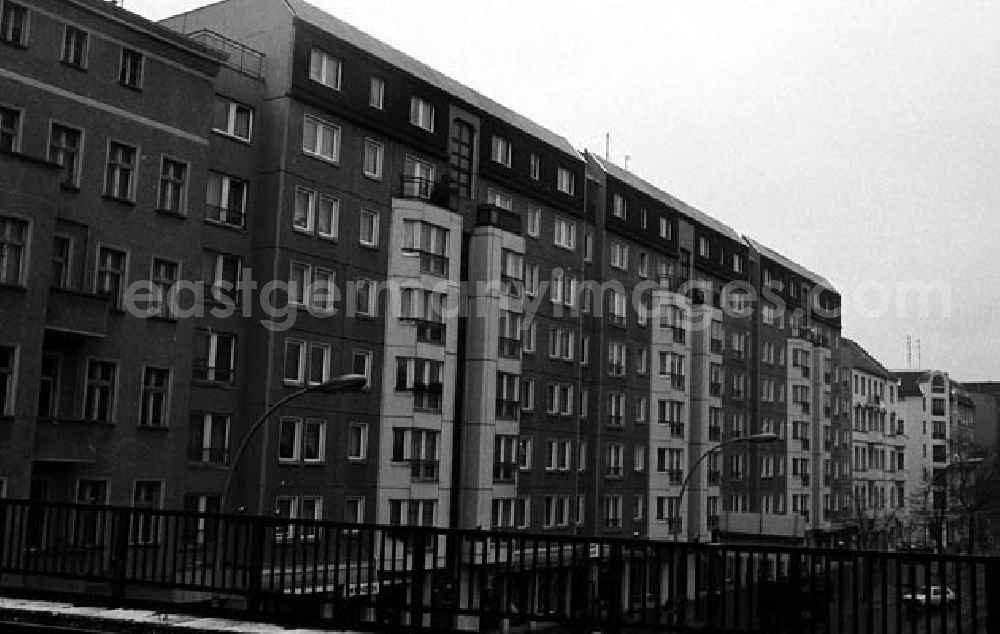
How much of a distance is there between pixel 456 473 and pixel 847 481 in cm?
6374

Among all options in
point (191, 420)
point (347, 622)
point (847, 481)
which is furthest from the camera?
point (847, 481)

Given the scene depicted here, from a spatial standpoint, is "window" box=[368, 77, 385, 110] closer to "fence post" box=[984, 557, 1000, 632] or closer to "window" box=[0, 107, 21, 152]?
"window" box=[0, 107, 21, 152]

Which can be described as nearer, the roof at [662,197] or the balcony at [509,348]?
the balcony at [509,348]

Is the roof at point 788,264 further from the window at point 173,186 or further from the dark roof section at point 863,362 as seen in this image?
the window at point 173,186

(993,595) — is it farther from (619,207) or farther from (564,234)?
(619,207)

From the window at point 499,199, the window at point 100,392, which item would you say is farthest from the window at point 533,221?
the window at point 100,392

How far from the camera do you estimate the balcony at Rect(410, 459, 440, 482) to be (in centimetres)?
4172

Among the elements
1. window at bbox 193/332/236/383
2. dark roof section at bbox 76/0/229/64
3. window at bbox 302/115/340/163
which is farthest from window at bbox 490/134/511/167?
window at bbox 193/332/236/383

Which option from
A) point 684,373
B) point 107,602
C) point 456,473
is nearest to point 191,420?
point 456,473

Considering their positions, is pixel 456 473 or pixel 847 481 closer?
pixel 456 473

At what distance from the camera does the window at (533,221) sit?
52656 millimetres

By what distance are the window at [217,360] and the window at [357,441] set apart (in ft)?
18.9

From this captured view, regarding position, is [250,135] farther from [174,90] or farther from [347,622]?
[347,622]

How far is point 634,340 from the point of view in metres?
62.1
